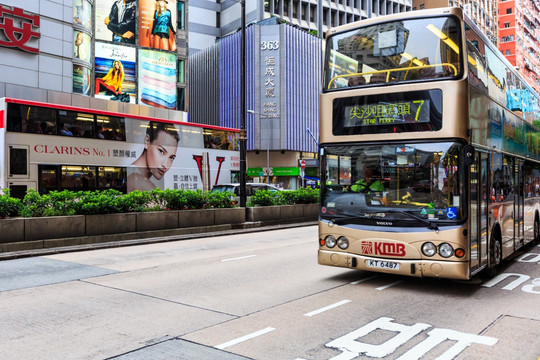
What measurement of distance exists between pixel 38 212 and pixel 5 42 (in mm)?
17394

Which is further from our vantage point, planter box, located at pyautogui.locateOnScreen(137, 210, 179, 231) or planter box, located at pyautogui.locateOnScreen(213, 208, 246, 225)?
planter box, located at pyautogui.locateOnScreen(213, 208, 246, 225)

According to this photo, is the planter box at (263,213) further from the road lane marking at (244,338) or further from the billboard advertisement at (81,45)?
the billboard advertisement at (81,45)

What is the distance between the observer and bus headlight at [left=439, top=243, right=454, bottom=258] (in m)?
6.77

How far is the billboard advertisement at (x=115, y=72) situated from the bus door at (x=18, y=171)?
19.9 metres

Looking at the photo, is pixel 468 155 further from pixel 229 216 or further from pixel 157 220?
pixel 229 216

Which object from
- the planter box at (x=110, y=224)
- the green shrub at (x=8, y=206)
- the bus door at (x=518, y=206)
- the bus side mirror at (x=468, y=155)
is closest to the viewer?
the bus side mirror at (x=468, y=155)

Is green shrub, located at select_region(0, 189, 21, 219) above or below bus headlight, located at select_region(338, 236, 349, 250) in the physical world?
above

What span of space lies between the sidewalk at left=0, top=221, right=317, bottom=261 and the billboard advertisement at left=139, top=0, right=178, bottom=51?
24.7 m

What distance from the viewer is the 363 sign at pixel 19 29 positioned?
83.6 feet

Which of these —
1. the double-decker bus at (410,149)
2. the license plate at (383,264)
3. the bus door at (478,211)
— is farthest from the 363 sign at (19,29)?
the bus door at (478,211)

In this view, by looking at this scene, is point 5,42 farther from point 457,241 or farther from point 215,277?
point 457,241

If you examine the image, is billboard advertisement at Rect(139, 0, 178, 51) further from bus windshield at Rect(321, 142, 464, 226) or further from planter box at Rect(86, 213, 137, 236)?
bus windshield at Rect(321, 142, 464, 226)

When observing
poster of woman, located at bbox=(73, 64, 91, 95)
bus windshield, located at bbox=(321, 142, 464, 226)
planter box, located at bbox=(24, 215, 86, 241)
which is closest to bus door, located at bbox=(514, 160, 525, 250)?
bus windshield, located at bbox=(321, 142, 464, 226)

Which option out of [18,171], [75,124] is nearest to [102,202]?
[18,171]
